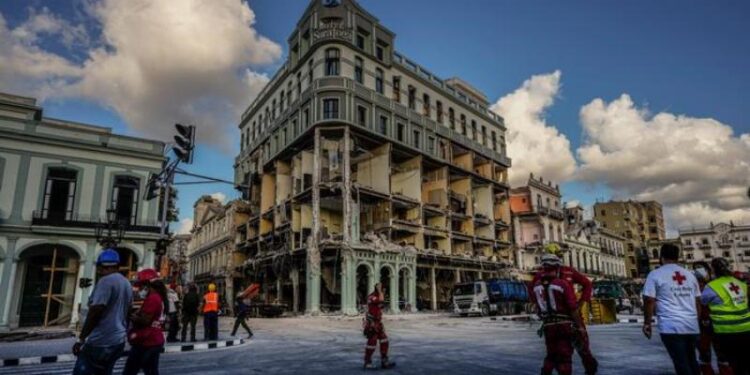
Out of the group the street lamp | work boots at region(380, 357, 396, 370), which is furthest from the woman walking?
the street lamp

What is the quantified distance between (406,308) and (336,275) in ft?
20.6

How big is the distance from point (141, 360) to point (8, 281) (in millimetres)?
22328

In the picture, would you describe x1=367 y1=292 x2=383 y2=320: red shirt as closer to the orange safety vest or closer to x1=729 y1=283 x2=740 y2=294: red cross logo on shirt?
x1=729 y1=283 x2=740 y2=294: red cross logo on shirt

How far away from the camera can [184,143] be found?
12305 mm

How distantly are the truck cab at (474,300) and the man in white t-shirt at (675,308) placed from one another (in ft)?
80.2

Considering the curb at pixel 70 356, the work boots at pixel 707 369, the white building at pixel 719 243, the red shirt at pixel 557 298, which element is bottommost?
the curb at pixel 70 356

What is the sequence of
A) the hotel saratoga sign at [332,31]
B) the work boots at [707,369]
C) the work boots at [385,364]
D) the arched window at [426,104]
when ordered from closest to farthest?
the work boots at [707,369] < the work boots at [385,364] < the hotel saratoga sign at [332,31] < the arched window at [426,104]

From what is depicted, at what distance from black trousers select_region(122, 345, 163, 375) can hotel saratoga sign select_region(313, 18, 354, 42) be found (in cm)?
3551

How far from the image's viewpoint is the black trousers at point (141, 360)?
510 centimetres

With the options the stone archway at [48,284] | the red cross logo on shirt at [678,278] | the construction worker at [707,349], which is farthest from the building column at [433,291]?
the red cross logo on shirt at [678,278]

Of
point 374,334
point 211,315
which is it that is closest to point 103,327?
point 374,334

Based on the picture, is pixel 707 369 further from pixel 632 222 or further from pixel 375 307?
pixel 632 222

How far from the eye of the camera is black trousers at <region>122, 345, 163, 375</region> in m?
5.10

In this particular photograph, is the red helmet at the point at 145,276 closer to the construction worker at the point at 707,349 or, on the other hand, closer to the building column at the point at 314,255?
the construction worker at the point at 707,349
